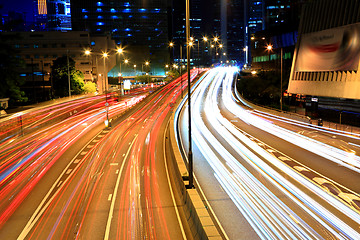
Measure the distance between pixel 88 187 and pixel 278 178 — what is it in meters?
10.9

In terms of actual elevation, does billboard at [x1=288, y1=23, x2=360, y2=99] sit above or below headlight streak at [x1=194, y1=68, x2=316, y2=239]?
above

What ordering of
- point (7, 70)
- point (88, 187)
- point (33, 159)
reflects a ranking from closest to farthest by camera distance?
1. point (88, 187)
2. point (33, 159)
3. point (7, 70)

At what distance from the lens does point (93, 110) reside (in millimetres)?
55625

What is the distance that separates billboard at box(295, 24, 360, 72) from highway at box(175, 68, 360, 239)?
11332 millimetres

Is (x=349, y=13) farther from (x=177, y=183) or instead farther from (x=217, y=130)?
(x=177, y=183)

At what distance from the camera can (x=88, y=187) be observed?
1894 centimetres

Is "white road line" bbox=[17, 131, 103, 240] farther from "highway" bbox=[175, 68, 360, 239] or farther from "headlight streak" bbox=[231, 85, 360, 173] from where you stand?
"headlight streak" bbox=[231, 85, 360, 173]

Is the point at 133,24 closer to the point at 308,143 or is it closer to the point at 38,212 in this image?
the point at 308,143

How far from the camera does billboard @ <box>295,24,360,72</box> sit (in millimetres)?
40438

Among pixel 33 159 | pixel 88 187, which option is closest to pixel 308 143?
pixel 88 187

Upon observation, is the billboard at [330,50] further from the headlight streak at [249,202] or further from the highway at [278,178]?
the headlight streak at [249,202]

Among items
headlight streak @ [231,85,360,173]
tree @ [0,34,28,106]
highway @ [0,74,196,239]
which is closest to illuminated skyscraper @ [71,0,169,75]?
tree @ [0,34,28,106]

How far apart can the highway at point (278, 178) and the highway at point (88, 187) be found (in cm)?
267

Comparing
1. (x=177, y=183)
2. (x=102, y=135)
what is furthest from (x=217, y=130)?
(x=177, y=183)
